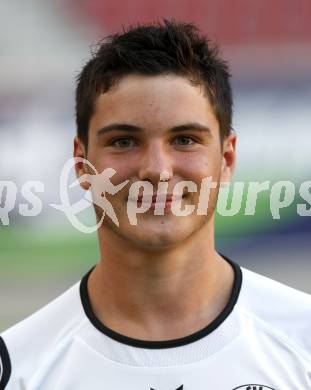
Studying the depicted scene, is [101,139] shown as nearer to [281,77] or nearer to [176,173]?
[176,173]

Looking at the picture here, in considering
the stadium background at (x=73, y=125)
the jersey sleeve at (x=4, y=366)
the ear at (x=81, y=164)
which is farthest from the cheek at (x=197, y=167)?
the stadium background at (x=73, y=125)

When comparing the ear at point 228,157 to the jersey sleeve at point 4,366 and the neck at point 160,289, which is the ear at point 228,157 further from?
the jersey sleeve at point 4,366

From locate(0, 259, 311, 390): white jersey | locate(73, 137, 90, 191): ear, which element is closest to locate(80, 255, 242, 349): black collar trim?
locate(0, 259, 311, 390): white jersey

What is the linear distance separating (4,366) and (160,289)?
0.36m

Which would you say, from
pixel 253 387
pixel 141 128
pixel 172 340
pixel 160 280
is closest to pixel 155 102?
pixel 141 128

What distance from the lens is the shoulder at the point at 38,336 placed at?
1.66 m

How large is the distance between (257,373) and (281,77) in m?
1.62

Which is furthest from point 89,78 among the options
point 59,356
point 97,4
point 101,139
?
point 97,4

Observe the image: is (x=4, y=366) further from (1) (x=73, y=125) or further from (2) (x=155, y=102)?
(1) (x=73, y=125)

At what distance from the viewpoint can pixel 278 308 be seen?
1691 mm

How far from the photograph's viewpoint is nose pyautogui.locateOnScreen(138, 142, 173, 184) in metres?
1.51

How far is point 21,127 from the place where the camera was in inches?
118

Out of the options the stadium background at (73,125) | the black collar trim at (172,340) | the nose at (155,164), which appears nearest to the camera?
the nose at (155,164)

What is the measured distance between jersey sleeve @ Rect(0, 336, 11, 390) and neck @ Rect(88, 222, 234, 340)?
21 centimetres
